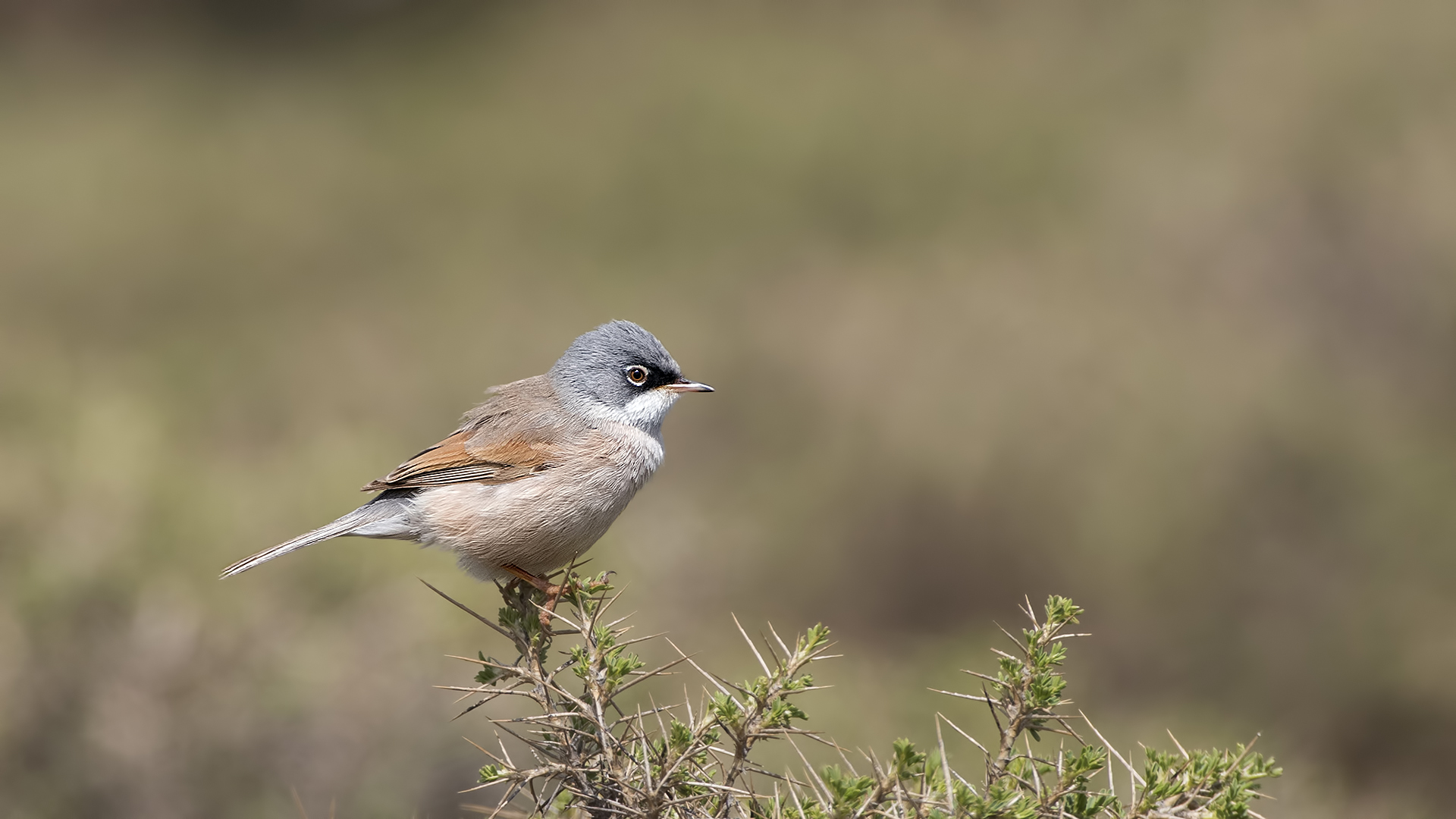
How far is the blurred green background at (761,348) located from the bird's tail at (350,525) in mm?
2133

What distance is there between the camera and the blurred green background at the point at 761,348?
19.9 feet

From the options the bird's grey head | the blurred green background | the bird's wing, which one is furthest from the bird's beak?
the blurred green background

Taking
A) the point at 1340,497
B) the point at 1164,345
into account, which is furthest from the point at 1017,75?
the point at 1340,497

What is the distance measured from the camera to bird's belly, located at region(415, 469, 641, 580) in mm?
3826

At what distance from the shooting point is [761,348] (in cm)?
1257

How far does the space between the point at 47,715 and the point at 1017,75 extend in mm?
15716

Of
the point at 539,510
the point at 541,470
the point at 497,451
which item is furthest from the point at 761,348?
the point at 539,510

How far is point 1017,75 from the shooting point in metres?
17.2

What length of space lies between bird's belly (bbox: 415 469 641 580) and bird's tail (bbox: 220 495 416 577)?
0.46 feet

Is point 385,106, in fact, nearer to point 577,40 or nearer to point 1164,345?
point 577,40

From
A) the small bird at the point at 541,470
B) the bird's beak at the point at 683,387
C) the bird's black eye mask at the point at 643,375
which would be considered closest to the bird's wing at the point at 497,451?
the small bird at the point at 541,470

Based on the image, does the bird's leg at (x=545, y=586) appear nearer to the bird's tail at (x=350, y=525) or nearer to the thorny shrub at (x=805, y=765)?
the bird's tail at (x=350, y=525)

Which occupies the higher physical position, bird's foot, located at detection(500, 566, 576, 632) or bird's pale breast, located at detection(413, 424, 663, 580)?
bird's pale breast, located at detection(413, 424, 663, 580)

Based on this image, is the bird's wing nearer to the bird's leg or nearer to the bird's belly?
the bird's belly
